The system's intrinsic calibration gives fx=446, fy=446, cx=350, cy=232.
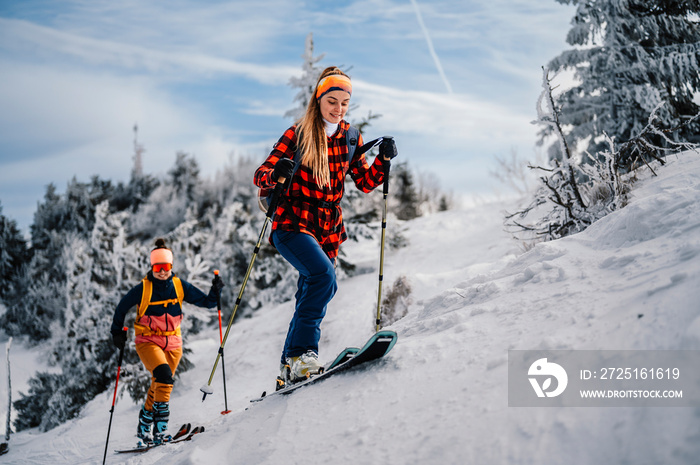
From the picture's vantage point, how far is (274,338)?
8539 millimetres

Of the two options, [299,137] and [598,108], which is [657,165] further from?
[598,108]

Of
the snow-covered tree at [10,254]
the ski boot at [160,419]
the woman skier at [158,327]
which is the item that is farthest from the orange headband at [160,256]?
the snow-covered tree at [10,254]

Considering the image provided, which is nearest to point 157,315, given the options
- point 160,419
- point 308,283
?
point 160,419

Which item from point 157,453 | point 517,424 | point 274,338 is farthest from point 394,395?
point 274,338

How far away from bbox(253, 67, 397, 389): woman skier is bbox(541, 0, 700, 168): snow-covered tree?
25.2 feet

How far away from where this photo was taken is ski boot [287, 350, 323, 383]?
316 centimetres

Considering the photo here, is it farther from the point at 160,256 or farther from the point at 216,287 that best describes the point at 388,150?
the point at 160,256

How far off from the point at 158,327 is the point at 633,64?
10.3m

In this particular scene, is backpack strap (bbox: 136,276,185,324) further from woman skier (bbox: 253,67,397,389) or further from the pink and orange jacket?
woman skier (bbox: 253,67,397,389)

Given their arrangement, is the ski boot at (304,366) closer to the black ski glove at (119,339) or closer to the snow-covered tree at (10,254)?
the black ski glove at (119,339)

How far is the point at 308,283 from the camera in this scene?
334 centimetres

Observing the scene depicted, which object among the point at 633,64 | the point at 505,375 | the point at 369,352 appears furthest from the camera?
the point at 633,64

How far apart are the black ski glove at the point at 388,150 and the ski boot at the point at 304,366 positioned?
5.47 feet

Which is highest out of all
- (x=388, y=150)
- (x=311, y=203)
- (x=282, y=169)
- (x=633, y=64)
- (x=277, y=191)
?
(x=633, y=64)
